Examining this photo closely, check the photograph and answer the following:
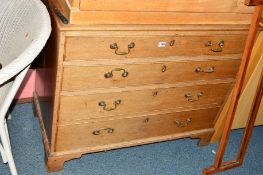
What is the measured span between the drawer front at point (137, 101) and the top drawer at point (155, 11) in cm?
44

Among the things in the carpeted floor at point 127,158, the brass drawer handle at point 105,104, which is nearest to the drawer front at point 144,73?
the brass drawer handle at point 105,104

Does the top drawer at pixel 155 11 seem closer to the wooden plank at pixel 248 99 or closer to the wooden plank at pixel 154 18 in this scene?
the wooden plank at pixel 154 18

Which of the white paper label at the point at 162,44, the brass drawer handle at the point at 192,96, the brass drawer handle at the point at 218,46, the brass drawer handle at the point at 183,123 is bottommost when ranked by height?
the brass drawer handle at the point at 183,123

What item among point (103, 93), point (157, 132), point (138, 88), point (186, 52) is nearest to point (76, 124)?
point (103, 93)

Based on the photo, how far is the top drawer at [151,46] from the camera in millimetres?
1611

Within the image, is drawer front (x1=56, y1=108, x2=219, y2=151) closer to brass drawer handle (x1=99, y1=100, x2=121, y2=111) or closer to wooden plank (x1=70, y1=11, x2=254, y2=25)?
brass drawer handle (x1=99, y1=100, x2=121, y2=111)

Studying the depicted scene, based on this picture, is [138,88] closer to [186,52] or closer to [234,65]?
[186,52]

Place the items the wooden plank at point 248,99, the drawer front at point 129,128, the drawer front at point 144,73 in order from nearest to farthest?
the drawer front at point 144,73 < the drawer front at point 129,128 < the wooden plank at point 248,99

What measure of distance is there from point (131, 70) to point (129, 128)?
0.47 m

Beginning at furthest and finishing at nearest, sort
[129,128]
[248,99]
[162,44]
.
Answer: [248,99] → [129,128] → [162,44]

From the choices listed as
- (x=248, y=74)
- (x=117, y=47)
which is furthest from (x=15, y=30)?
(x=248, y=74)

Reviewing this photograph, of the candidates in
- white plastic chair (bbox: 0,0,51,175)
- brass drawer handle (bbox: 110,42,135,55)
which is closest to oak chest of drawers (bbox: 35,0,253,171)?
brass drawer handle (bbox: 110,42,135,55)

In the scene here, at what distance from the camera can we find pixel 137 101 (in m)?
1.99

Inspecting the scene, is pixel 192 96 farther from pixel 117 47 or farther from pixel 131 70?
pixel 117 47
